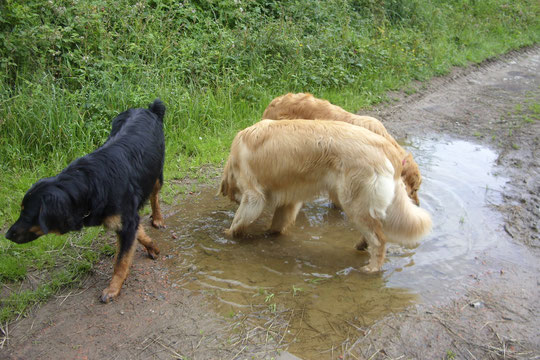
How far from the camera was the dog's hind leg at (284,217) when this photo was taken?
15.5ft

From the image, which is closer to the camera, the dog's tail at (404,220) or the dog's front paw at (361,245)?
the dog's tail at (404,220)

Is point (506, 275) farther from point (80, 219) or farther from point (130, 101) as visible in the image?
point (130, 101)

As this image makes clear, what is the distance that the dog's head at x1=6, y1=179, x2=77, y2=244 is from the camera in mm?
3258

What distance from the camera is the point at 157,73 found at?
274 inches

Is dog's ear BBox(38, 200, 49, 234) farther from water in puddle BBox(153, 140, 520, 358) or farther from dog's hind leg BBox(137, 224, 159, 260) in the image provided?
water in puddle BBox(153, 140, 520, 358)

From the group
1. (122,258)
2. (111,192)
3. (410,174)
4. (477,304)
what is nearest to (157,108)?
(111,192)

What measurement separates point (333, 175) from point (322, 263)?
941 millimetres

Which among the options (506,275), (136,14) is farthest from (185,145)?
(506,275)

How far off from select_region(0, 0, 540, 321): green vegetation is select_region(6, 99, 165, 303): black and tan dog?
67cm

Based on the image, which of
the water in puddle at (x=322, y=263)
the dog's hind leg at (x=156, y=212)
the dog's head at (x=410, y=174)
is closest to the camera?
the water in puddle at (x=322, y=263)

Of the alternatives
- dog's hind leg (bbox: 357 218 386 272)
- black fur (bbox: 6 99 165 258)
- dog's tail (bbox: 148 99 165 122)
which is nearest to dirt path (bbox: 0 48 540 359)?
black fur (bbox: 6 99 165 258)

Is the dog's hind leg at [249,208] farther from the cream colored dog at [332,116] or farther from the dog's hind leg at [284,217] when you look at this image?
the cream colored dog at [332,116]

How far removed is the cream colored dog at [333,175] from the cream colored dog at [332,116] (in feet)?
2.88

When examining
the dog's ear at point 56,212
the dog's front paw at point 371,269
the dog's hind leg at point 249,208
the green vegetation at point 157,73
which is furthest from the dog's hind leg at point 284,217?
the dog's ear at point 56,212
